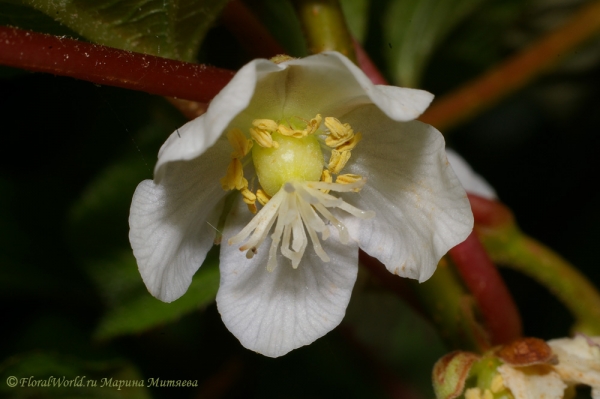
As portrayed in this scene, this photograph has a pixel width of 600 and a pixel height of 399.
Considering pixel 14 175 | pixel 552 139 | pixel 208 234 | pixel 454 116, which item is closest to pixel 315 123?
pixel 208 234

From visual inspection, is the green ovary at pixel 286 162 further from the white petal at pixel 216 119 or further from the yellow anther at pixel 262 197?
the white petal at pixel 216 119

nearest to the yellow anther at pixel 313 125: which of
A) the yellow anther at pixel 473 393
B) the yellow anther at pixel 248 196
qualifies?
the yellow anther at pixel 248 196

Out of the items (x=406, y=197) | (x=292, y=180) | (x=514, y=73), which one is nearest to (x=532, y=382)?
(x=406, y=197)

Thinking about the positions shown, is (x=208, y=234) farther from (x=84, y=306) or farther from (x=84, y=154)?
(x=84, y=306)

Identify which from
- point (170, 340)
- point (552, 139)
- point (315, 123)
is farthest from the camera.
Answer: point (552, 139)

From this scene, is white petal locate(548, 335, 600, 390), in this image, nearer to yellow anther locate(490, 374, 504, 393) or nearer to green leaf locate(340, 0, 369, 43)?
yellow anther locate(490, 374, 504, 393)
